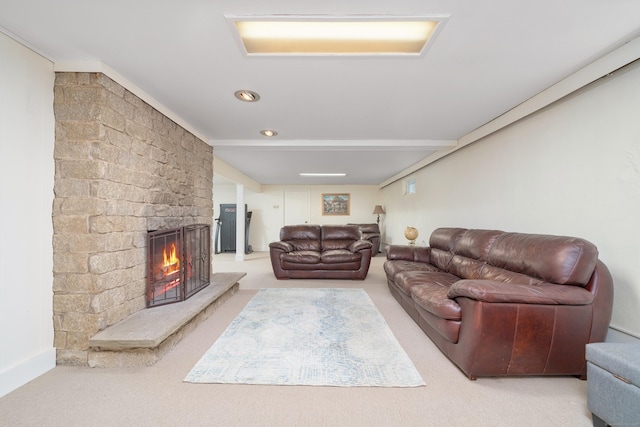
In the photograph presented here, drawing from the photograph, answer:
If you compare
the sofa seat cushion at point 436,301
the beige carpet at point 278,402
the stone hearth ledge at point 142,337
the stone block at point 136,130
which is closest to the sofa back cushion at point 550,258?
the sofa seat cushion at point 436,301

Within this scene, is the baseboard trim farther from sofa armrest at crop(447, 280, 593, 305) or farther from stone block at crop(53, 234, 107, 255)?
sofa armrest at crop(447, 280, 593, 305)

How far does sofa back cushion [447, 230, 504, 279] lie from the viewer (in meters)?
2.55

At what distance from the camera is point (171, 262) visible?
266cm

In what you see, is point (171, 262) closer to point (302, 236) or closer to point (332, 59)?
point (332, 59)

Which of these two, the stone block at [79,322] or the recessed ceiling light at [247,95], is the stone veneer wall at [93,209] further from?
the recessed ceiling light at [247,95]

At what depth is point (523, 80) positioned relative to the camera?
2107 millimetres

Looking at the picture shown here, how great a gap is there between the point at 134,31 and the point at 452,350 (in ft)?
9.78

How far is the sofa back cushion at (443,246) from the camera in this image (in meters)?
3.18

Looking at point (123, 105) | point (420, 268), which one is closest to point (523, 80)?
point (420, 268)

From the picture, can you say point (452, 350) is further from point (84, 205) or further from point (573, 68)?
point (84, 205)

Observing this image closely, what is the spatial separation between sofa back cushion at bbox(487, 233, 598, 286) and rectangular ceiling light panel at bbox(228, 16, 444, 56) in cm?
169

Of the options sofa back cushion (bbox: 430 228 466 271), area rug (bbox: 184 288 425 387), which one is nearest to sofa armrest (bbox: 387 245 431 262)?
sofa back cushion (bbox: 430 228 466 271)

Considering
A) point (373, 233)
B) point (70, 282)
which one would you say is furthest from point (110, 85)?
point (373, 233)

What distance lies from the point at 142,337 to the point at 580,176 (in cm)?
359
